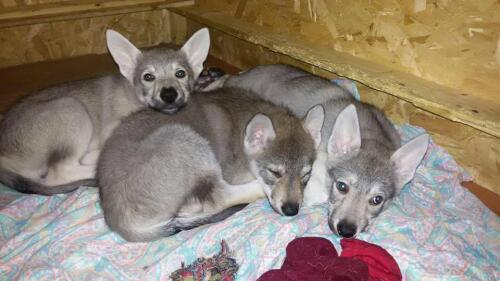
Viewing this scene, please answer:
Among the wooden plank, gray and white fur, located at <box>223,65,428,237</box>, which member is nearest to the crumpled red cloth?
gray and white fur, located at <box>223,65,428,237</box>

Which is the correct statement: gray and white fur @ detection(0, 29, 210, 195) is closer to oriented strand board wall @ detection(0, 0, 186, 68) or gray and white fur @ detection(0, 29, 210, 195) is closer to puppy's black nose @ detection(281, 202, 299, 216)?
puppy's black nose @ detection(281, 202, 299, 216)

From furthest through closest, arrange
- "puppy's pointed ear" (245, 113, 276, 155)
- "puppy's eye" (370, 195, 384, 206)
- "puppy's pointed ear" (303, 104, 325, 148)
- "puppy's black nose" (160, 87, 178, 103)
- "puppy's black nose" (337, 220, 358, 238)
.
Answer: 1. "puppy's black nose" (160, 87, 178, 103)
2. "puppy's pointed ear" (303, 104, 325, 148)
3. "puppy's pointed ear" (245, 113, 276, 155)
4. "puppy's eye" (370, 195, 384, 206)
5. "puppy's black nose" (337, 220, 358, 238)

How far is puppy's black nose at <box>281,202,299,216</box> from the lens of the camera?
3.01m

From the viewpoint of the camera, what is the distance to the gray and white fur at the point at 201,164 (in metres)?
2.86

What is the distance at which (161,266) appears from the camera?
280 centimetres

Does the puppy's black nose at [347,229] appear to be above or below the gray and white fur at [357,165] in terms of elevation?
below

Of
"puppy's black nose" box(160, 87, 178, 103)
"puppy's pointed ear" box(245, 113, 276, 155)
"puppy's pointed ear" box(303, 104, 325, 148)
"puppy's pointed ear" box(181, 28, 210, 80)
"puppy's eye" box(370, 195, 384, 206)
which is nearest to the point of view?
"puppy's eye" box(370, 195, 384, 206)

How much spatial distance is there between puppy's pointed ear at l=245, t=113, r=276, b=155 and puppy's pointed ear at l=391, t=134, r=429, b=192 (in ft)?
3.07

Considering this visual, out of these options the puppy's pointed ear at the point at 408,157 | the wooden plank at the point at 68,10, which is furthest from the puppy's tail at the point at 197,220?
the wooden plank at the point at 68,10

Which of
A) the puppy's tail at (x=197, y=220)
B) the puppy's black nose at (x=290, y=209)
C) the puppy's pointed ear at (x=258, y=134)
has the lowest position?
the puppy's tail at (x=197, y=220)

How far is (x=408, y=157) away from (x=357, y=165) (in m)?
0.36

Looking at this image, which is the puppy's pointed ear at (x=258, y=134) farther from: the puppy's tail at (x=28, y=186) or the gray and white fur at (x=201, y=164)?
the puppy's tail at (x=28, y=186)

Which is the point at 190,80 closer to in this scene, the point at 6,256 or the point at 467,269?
→ the point at 6,256

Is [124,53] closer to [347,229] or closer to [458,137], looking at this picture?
[347,229]
